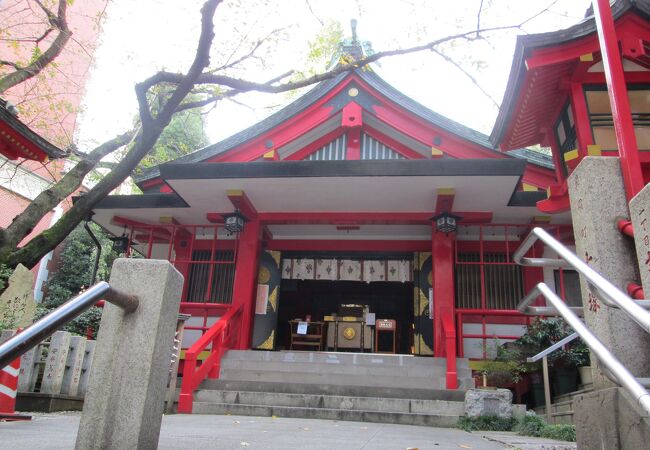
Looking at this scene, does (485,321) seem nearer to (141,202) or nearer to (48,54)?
(141,202)

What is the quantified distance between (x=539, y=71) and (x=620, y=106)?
160 inches

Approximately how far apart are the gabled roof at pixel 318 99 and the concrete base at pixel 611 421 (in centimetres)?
736

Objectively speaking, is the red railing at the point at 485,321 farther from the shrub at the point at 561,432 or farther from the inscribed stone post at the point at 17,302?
the inscribed stone post at the point at 17,302

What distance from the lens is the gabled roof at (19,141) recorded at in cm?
783

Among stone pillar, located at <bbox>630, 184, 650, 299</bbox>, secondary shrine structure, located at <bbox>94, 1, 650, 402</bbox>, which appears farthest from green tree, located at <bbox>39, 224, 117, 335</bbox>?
stone pillar, located at <bbox>630, 184, 650, 299</bbox>

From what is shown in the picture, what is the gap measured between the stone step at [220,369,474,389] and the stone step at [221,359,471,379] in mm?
111

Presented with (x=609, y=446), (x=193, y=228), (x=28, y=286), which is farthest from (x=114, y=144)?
(x=609, y=446)

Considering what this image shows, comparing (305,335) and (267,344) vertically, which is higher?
(305,335)

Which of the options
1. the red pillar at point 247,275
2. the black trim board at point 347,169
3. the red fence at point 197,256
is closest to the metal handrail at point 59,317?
the black trim board at point 347,169

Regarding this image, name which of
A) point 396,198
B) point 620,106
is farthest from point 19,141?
point 620,106

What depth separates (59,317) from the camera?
6.86 ft

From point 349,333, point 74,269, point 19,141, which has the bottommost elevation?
point 349,333

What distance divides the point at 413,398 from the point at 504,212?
4.21 m

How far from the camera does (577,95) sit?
7.14m
